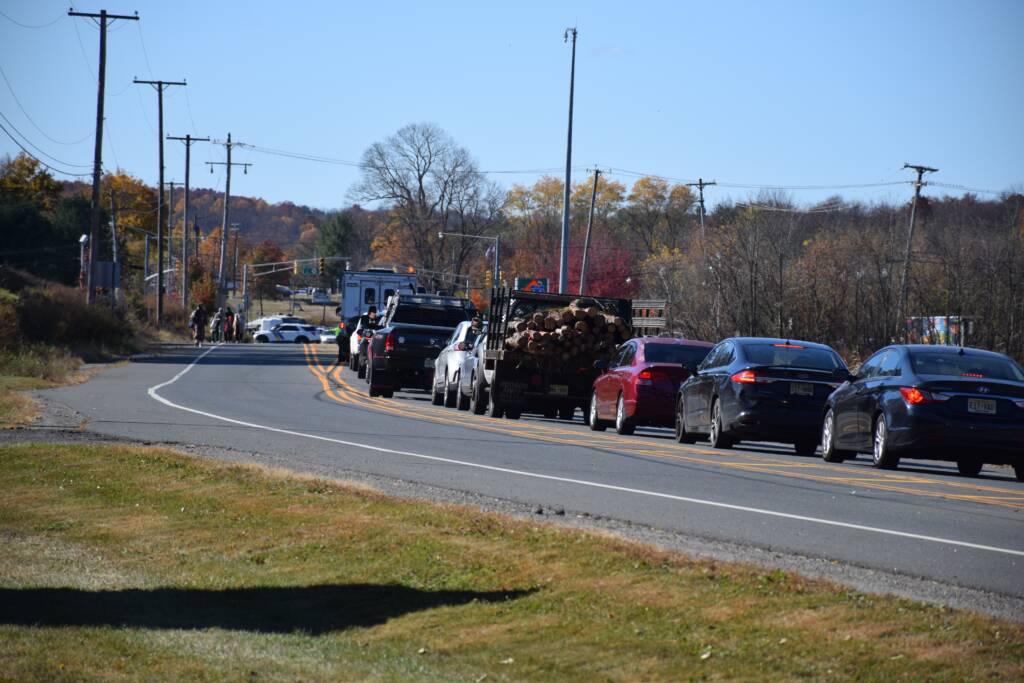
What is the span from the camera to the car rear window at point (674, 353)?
22250 millimetres

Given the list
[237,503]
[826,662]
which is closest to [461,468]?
[237,503]

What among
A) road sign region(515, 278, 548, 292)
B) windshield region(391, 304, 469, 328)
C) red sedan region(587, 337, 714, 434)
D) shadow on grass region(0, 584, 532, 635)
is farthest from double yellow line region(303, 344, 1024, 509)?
road sign region(515, 278, 548, 292)

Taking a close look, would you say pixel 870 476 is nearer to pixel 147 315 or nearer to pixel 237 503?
pixel 237 503

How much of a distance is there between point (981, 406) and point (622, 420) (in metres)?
7.14

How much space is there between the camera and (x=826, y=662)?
6.38 metres

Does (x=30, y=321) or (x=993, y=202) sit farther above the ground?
(x=993, y=202)

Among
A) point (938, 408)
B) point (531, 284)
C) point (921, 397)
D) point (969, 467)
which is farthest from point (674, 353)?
point (531, 284)

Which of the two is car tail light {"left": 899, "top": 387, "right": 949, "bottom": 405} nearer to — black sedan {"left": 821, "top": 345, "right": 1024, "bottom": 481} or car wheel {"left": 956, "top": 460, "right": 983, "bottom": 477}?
black sedan {"left": 821, "top": 345, "right": 1024, "bottom": 481}

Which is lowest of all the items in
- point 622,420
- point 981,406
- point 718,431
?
point 622,420

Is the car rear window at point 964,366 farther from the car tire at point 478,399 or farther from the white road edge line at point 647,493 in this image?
the car tire at point 478,399

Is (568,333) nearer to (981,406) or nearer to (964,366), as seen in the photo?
(964,366)

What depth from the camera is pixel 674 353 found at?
2250 cm

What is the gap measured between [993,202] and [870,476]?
7932 centimetres

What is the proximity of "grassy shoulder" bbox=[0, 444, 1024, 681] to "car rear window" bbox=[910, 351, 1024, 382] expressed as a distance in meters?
7.88
